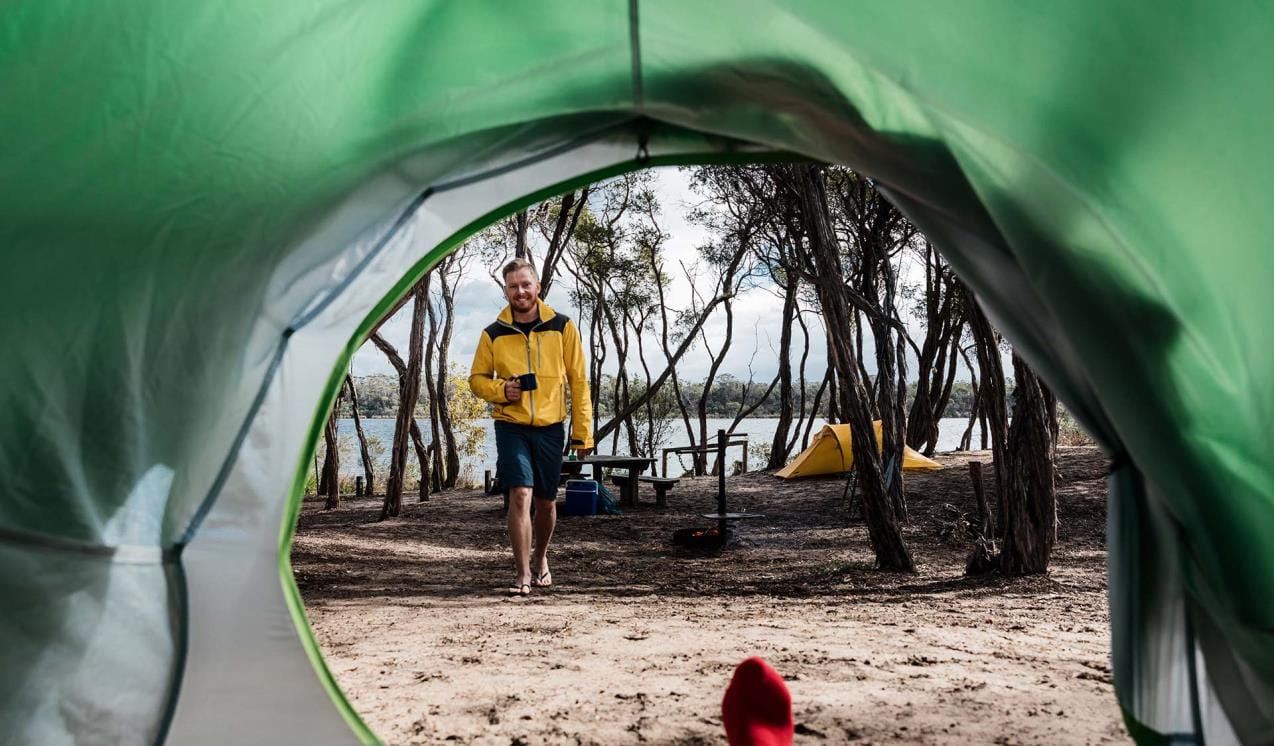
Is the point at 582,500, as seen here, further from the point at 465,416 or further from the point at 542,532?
the point at 465,416

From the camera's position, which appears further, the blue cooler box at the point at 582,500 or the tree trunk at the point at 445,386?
the tree trunk at the point at 445,386

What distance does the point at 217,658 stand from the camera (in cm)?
217

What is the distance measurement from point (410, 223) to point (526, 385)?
217cm

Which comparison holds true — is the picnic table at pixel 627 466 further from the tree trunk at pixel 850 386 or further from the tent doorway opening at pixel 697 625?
the tree trunk at pixel 850 386

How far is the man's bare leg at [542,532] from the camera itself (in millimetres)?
4691

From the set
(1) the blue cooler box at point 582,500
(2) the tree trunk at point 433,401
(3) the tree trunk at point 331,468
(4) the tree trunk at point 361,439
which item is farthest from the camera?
(2) the tree trunk at point 433,401

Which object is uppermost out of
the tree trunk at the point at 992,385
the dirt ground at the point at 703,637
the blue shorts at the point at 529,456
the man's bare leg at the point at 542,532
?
the tree trunk at the point at 992,385

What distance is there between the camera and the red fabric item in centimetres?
234

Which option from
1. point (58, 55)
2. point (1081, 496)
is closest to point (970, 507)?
point (1081, 496)

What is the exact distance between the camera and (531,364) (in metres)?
4.53

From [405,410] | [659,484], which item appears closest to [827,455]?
[659,484]

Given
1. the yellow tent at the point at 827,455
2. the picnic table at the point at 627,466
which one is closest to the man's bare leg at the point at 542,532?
the picnic table at the point at 627,466

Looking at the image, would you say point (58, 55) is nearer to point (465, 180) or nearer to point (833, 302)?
point (465, 180)

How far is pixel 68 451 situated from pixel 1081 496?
296 inches
